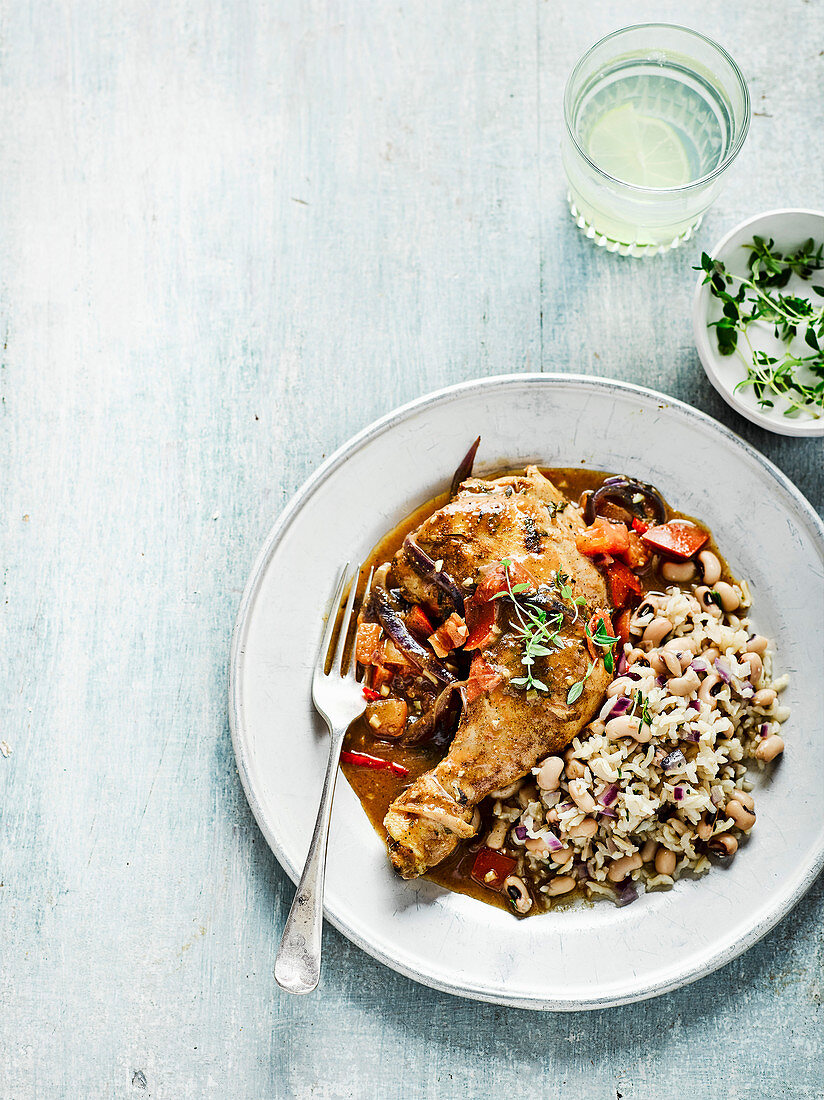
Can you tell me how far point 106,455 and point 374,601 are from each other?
4.67ft

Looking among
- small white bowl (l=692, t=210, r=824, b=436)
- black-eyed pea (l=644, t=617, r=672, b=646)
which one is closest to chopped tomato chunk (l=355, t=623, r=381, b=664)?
black-eyed pea (l=644, t=617, r=672, b=646)

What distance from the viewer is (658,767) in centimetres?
329

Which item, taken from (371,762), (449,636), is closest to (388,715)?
(371,762)

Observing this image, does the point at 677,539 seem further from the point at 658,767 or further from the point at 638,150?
the point at 638,150

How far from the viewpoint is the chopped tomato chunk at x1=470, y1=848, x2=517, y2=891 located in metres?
3.40

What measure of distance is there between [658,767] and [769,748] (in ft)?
1.57

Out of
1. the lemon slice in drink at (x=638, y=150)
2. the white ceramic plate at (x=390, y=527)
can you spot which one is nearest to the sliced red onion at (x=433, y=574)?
the white ceramic plate at (x=390, y=527)

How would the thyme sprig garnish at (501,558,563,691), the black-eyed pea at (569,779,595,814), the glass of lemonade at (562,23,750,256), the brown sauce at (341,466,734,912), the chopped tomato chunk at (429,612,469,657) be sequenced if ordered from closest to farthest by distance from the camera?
the thyme sprig garnish at (501,558,563,691)
the black-eyed pea at (569,779,595,814)
the chopped tomato chunk at (429,612,469,657)
the brown sauce at (341,466,734,912)
the glass of lemonade at (562,23,750,256)

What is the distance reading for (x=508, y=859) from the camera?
341cm

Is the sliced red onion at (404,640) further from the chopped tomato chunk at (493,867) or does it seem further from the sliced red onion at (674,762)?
the sliced red onion at (674,762)

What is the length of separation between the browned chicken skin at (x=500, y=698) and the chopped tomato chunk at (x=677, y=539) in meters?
0.38

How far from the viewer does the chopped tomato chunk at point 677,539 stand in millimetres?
3525

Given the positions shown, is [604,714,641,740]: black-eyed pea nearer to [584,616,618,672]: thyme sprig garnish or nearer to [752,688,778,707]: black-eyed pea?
[584,616,618,672]: thyme sprig garnish

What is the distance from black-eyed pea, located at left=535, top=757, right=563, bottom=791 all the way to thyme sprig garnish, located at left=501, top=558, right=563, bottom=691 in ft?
0.97
